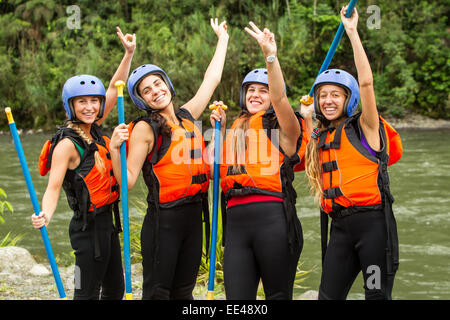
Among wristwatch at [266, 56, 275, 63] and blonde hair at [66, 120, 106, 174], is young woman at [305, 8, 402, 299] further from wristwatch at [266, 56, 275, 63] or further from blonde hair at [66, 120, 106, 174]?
blonde hair at [66, 120, 106, 174]

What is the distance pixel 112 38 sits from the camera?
2595 cm

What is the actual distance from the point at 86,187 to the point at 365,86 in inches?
74.1

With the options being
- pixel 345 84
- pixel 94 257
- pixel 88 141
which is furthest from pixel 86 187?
pixel 345 84

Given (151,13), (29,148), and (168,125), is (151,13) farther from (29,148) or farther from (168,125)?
(168,125)

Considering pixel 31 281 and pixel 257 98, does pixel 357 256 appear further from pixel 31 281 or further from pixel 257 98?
pixel 31 281

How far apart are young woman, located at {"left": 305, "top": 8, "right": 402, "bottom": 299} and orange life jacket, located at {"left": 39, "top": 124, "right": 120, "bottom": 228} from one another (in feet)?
4.45

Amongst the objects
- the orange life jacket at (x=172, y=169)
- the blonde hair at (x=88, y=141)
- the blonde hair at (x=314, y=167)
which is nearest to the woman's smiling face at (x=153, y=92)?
the orange life jacket at (x=172, y=169)

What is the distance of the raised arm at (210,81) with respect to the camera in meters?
3.95

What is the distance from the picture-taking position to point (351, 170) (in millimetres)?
3369

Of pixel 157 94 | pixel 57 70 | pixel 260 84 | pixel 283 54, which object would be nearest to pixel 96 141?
pixel 157 94

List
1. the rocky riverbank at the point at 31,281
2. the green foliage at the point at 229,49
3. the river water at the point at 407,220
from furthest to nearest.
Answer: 1. the green foliage at the point at 229,49
2. the river water at the point at 407,220
3. the rocky riverbank at the point at 31,281

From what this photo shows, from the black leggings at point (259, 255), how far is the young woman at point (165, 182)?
0.34m

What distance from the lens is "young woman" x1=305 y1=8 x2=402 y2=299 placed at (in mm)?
3299

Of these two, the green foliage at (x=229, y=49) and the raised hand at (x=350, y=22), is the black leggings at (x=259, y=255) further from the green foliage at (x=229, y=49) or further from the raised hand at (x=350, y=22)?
the green foliage at (x=229, y=49)
